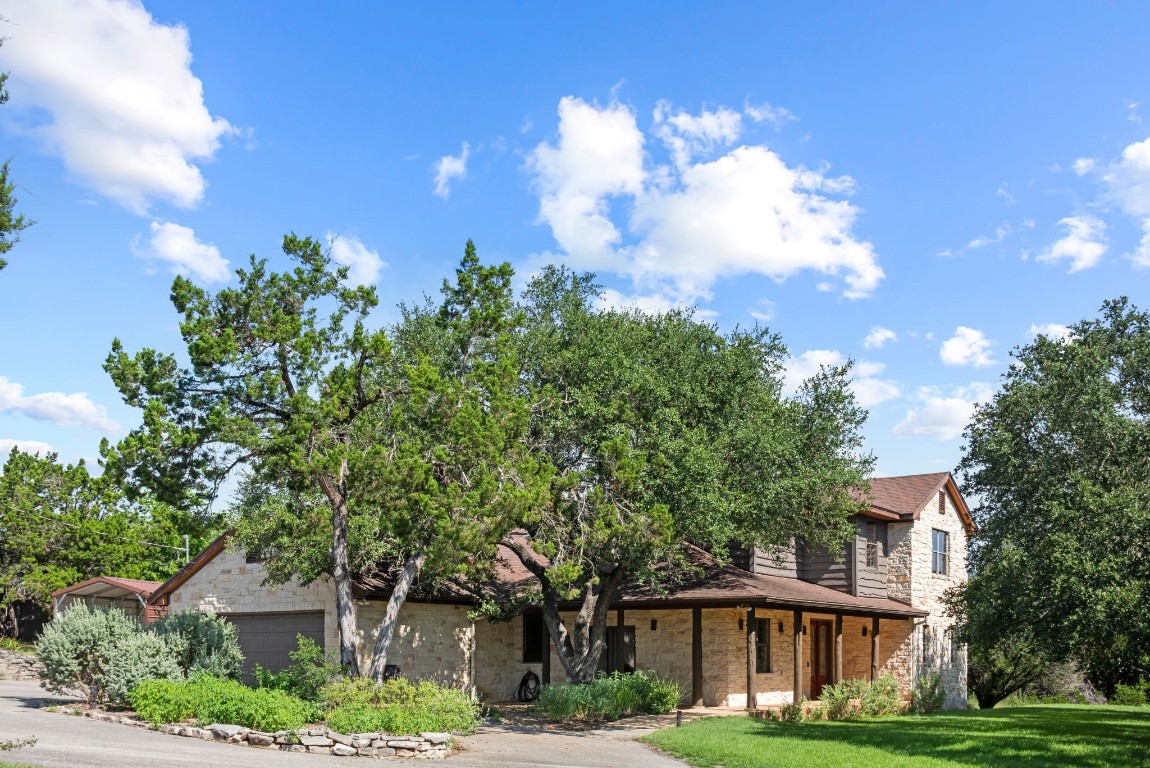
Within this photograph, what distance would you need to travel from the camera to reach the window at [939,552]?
1212 inches

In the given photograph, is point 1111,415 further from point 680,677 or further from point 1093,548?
→ point 680,677

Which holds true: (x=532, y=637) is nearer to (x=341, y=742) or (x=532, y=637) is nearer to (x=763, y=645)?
(x=763, y=645)

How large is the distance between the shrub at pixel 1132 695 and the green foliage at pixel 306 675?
91.3 ft

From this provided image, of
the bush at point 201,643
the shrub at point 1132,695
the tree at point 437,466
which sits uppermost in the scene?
the tree at point 437,466

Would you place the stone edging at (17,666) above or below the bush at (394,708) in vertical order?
below

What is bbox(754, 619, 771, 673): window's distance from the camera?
25.3m

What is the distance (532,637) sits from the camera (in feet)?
85.1

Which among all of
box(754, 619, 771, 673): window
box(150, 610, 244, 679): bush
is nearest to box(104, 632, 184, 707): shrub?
box(150, 610, 244, 679): bush

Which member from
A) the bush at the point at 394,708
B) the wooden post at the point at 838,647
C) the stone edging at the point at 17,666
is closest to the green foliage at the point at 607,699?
the bush at the point at 394,708

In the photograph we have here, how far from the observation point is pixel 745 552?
25406 millimetres

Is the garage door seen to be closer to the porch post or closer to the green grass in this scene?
the green grass

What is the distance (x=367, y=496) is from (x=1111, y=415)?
14759 mm

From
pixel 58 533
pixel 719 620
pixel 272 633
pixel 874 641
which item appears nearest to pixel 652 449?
pixel 719 620

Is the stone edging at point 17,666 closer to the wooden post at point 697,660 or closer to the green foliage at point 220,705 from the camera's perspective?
the green foliage at point 220,705
